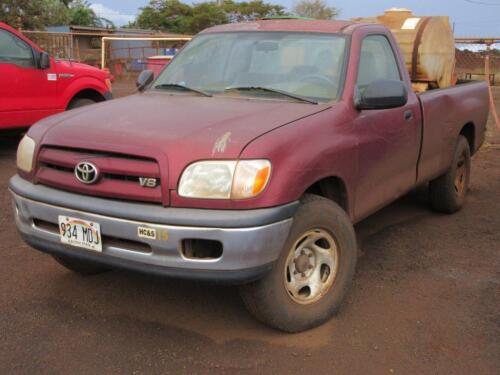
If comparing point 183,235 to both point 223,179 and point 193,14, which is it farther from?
point 193,14

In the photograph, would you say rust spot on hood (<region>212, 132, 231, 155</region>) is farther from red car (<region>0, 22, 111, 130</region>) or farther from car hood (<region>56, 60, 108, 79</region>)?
car hood (<region>56, 60, 108, 79</region>)

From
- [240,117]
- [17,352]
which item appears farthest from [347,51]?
[17,352]

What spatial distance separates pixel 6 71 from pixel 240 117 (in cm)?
544

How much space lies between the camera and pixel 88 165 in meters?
3.02

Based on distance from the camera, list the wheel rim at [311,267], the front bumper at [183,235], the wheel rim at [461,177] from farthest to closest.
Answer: the wheel rim at [461,177] → the wheel rim at [311,267] → the front bumper at [183,235]

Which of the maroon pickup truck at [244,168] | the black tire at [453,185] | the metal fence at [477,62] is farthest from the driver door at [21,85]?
the metal fence at [477,62]

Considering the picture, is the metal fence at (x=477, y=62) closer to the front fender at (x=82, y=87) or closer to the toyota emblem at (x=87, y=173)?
the front fender at (x=82, y=87)

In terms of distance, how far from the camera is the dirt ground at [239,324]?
3.00 metres

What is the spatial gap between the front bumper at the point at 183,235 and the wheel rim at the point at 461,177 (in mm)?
3214

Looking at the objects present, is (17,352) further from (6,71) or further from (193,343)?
(6,71)

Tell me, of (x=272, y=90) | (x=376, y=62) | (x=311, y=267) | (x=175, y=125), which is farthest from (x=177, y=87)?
(x=311, y=267)

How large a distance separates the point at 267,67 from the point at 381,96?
2.68ft

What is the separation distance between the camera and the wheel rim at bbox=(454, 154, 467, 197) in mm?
5641

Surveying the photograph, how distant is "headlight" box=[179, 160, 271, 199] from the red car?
5.63 metres
